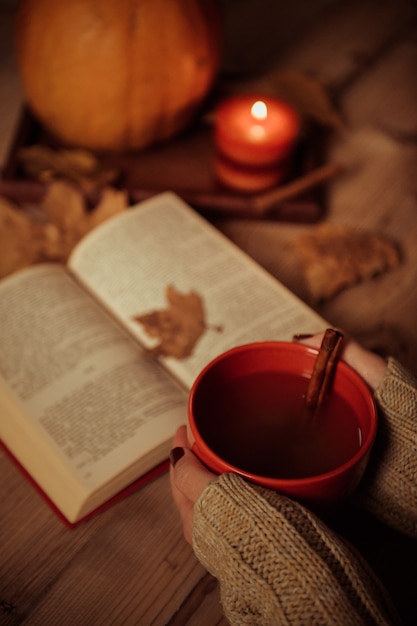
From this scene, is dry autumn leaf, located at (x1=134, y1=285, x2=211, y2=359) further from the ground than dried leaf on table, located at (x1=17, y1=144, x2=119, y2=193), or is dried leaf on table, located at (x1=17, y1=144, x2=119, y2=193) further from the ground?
dried leaf on table, located at (x1=17, y1=144, x2=119, y2=193)

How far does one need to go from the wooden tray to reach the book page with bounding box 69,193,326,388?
0.08 meters


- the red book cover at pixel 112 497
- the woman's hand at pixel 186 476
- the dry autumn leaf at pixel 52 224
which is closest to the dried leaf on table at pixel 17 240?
the dry autumn leaf at pixel 52 224

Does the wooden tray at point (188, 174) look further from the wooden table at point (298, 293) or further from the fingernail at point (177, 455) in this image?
the fingernail at point (177, 455)

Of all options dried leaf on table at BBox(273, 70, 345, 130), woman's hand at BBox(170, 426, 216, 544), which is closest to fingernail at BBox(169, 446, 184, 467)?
woman's hand at BBox(170, 426, 216, 544)

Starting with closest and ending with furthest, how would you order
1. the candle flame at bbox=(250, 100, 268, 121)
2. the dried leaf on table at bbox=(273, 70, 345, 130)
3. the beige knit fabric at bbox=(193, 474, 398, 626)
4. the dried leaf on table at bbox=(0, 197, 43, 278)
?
the beige knit fabric at bbox=(193, 474, 398, 626) → the dried leaf on table at bbox=(0, 197, 43, 278) → the candle flame at bbox=(250, 100, 268, 121) → the dried leaf on table at bbox=(273, 70, 345, 130)

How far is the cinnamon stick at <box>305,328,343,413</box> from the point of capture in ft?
1.46

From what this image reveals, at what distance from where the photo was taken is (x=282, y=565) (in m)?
0.41

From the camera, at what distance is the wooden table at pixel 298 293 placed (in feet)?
1.70

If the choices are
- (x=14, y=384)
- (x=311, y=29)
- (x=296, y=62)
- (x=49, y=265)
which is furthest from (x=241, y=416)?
(x=311, y=29)

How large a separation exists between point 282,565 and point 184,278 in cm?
41

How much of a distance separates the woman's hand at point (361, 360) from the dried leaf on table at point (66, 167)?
473 millimetres

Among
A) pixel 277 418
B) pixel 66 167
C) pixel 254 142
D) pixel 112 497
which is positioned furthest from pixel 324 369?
pixel 66 167

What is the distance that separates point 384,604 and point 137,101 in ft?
2.39

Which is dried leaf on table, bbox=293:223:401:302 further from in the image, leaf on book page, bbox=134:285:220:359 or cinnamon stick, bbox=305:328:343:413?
cinnamon stick, bbox=305:328:343:413
